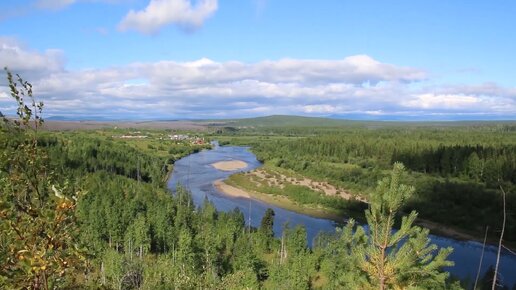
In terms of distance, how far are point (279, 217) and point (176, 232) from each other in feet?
74.4

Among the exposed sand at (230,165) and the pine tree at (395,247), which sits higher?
the pine tree at (395,247)

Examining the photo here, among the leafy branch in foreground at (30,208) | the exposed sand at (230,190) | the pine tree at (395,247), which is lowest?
the exposed sand at (230,190)

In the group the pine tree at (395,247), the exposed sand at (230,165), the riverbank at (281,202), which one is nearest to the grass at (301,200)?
the riverbank at (281,202)

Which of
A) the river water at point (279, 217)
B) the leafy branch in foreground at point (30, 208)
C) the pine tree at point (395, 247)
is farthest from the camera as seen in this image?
the river water at point (279, 217)

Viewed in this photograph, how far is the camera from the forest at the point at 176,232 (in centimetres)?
470

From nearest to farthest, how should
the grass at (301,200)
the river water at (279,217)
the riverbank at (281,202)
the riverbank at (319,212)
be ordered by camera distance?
the river water at (279,217) → the riverbank at (319,212) → the riverbank at (281,202) → the grass at (301,200)

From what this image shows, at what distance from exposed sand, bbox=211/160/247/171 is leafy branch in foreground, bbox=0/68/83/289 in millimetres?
103971

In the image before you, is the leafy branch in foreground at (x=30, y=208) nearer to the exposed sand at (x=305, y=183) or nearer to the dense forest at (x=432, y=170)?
the dense forest at (x=432, y=170)

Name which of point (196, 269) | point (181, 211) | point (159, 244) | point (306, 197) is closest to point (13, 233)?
point (196, 269)

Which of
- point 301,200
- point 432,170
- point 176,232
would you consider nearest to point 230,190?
point 301,200

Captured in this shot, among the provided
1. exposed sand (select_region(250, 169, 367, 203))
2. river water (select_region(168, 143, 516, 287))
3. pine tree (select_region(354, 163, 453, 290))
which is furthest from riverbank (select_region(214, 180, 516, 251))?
pine tree (select_region(354, 163, 453, 290))

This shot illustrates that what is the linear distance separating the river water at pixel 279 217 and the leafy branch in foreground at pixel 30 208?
41856 millimetres

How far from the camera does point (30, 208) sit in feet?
15.7

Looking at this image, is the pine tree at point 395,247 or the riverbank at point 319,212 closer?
the pine tree at point 395,247
